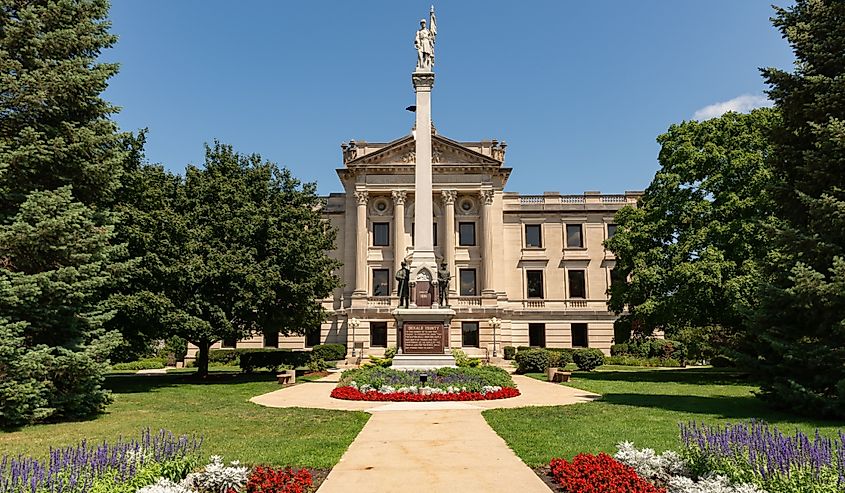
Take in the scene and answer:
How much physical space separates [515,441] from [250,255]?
60.2 ft

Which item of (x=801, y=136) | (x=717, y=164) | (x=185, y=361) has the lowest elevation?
(x=185, y=361)

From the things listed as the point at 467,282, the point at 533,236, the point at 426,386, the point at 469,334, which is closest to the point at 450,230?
the point at 467,282

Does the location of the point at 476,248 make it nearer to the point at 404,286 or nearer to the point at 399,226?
the point at 399,226

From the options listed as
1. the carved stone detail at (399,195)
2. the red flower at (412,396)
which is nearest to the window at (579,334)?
the carved stone detail at (399,195)

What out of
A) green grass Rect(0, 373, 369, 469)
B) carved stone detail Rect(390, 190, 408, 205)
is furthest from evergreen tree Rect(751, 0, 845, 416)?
carved stone detail Rect(390, 190, 408, 205)

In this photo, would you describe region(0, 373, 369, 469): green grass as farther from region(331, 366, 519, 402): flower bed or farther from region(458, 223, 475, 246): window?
region(458, 223, 475, 246): window

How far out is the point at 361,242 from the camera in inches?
1935

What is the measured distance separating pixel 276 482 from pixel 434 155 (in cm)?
4367

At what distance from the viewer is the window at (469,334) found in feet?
153

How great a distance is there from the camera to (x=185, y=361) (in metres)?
45.2

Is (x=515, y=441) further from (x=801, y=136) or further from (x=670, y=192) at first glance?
(x=670, y=192)

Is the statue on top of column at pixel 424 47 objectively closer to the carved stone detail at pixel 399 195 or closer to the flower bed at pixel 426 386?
the flower bed at pixel 426 386

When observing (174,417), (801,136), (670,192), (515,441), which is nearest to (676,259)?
(670,192)

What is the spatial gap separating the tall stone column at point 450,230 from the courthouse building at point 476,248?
0.29 ft
